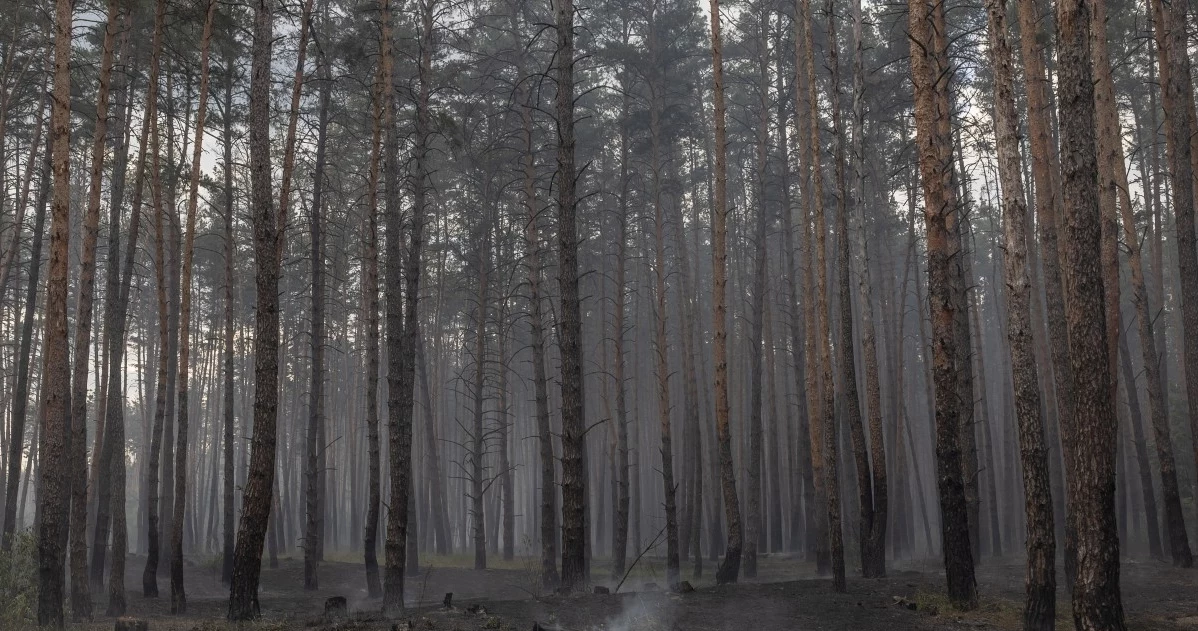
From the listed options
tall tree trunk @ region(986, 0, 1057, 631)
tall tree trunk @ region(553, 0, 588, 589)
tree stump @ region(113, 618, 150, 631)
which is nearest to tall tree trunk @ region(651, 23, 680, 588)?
tall tree trunk @ region(553, 0, 588, 589)

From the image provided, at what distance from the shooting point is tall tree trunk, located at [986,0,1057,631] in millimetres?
9133

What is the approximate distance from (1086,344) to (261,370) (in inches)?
352

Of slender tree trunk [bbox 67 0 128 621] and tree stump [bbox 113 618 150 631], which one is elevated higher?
slender tree trunk [bbox 67 0 128 621]

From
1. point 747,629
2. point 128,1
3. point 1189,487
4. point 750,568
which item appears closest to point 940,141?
point 747,629

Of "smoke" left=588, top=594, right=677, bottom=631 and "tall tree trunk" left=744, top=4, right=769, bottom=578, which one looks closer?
"smoke" left=588, top=594, right=677, bottom=631

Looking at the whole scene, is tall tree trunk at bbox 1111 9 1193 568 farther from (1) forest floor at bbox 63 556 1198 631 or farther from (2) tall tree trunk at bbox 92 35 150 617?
(2) tall tree trunk at bbox 92 35 150 617

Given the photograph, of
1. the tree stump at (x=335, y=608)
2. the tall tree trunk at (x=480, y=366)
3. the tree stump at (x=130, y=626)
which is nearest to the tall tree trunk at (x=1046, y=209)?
the tree stump at (x=335, y=608)

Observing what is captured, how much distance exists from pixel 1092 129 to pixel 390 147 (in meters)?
10.1

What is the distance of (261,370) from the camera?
402 inches

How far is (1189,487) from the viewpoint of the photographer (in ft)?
85.1

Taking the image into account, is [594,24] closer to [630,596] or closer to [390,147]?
[390,147]

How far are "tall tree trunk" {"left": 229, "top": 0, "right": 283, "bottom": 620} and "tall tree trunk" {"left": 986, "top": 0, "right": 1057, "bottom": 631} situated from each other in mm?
8467

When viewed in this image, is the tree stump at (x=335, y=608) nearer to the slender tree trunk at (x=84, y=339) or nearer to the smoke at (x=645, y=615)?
the smoke at (x=645, y=615)

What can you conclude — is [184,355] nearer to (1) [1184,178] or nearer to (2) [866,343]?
(2) [866,343]
